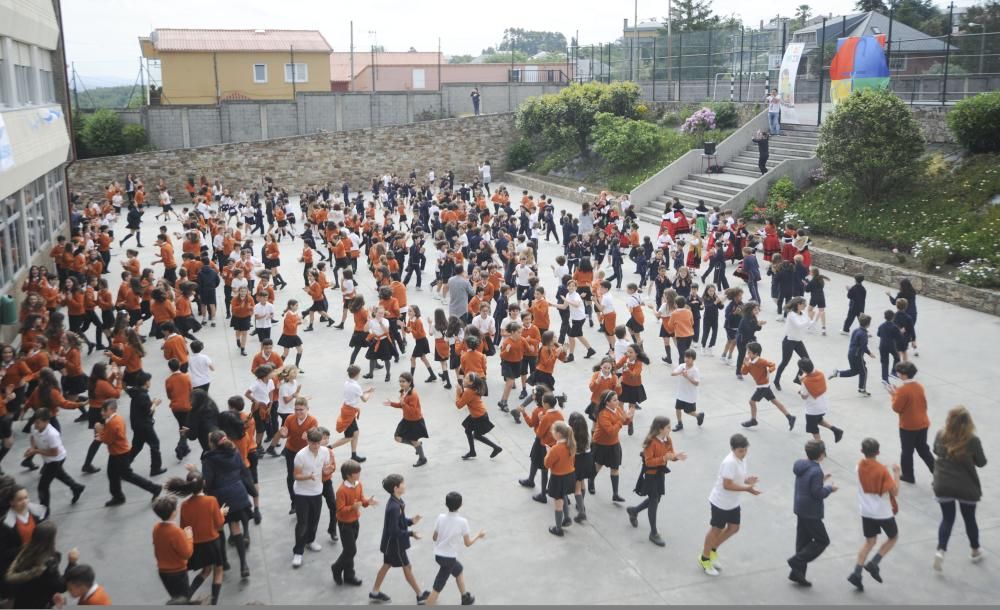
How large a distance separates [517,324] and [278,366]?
10.6ft

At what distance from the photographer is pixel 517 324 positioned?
11.3 meters

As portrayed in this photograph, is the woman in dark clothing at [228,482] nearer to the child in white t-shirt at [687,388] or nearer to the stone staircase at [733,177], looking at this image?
the child in white t-shirt at [687,388]

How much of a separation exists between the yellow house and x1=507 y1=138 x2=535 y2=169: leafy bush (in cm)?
1206

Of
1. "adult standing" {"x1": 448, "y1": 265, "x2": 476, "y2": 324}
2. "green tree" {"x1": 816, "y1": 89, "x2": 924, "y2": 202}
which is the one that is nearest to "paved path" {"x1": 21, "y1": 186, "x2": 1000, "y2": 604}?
"adult standing" {"x1": 448, "y1": 265, "x2": 476, "y2": 324}

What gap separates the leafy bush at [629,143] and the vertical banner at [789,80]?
15.5ft

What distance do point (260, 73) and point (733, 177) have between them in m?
28.8

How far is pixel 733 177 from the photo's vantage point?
26.7 m

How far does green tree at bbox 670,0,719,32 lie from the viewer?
58.1 m

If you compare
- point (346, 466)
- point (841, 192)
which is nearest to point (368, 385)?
point (346, 466)

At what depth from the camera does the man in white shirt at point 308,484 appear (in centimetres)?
759

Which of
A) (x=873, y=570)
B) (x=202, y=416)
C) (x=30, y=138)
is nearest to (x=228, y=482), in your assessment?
(x=202, y=416)

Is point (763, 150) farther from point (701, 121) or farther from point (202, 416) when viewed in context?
point (202, 416)

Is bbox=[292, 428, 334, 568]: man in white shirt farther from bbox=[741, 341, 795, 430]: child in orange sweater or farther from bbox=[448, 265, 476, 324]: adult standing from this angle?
bbox=[448, 265, 476, 324]: adult standing

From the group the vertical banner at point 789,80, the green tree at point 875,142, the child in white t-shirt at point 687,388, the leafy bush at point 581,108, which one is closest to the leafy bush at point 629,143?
the leafy bush at point 581,108
